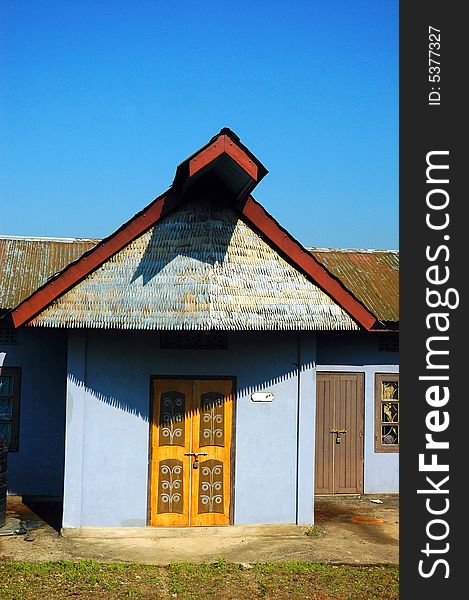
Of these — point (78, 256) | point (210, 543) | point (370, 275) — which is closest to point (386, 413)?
point (370, 275)

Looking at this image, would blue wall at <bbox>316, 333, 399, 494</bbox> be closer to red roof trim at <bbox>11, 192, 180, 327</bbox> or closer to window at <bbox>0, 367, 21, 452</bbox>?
red roof trim at <bbox>11, 192, 180, 327</bbox>

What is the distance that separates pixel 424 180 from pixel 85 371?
627 centimetres

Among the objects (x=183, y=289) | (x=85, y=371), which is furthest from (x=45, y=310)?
(x=183, y=289)

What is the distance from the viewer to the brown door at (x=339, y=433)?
14844mm

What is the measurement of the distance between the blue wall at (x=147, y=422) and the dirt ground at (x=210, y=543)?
259 mm

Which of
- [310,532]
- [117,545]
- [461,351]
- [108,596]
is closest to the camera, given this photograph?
[461,351]

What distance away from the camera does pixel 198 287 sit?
434 inches

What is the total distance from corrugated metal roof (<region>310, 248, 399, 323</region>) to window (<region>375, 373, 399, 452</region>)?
1.25 meters

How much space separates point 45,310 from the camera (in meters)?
10.9

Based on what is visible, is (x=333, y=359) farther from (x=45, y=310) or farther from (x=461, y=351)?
(x=461, y=351)

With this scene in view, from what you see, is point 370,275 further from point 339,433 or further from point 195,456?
point 195,456

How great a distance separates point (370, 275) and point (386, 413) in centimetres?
365

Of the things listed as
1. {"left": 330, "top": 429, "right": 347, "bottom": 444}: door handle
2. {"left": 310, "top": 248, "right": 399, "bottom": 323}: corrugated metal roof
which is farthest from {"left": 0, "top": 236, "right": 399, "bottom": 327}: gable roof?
{"left": 330, "top": 429, "right": 347, "bottom": 444}: door handle

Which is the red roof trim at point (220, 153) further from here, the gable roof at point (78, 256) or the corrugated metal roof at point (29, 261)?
the corrugated metal roof at point (29, 261)
